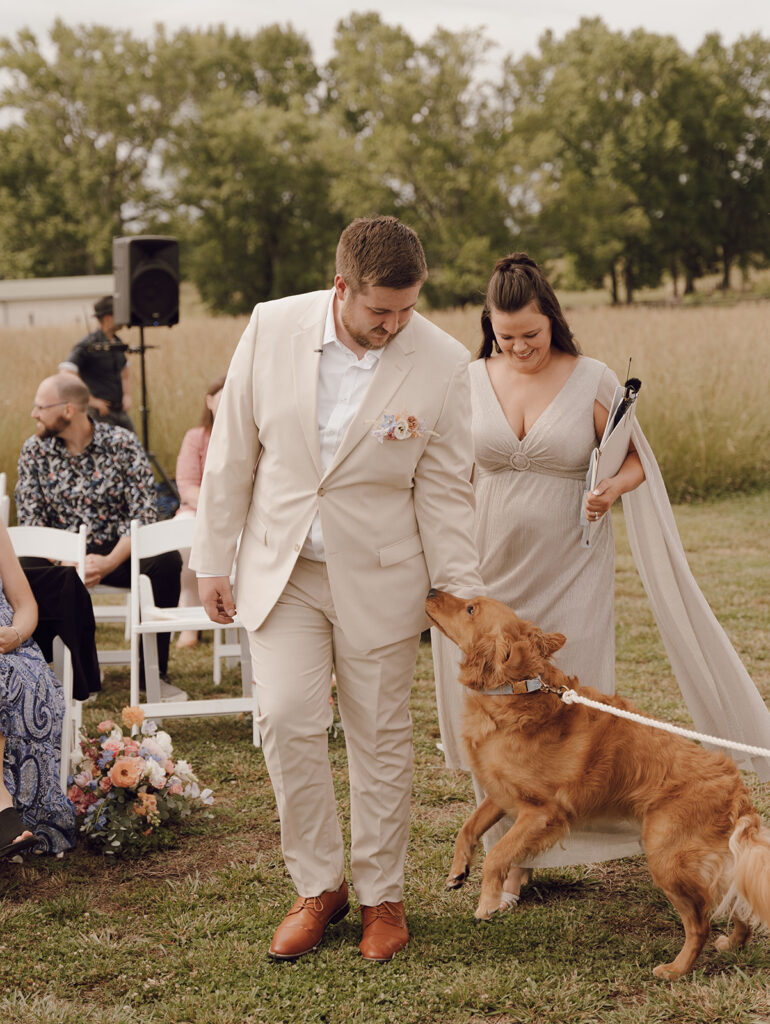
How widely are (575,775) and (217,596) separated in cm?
116

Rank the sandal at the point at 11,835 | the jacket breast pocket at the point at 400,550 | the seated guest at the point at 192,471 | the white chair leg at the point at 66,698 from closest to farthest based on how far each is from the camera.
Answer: the jacket breast pocket at the point at 400,550 < the sandal at the point at 11,835 < the white chair leg at the point at 66,698 < the seated guest at the point at 192,471

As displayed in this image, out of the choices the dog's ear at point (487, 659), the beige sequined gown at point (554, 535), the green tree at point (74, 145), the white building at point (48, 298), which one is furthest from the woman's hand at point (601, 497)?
the green tree at point (74, 145)

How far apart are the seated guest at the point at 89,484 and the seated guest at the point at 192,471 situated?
612mm

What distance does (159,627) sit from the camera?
5160 millimetres

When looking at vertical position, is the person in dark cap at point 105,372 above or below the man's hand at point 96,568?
above

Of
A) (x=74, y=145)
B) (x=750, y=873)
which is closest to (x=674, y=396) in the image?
(x=750, y=873)

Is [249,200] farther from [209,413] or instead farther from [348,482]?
[348,482]

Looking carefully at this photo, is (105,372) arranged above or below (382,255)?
below

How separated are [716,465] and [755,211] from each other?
3810cm

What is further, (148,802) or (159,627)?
(159,627)

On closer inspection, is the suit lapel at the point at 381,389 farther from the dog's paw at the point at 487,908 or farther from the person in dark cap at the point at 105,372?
the person in dark cap at the point at 105,372

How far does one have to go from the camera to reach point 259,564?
3094mm

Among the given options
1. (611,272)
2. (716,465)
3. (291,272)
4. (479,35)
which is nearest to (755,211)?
(611,272)

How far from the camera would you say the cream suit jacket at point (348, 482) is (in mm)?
2959
